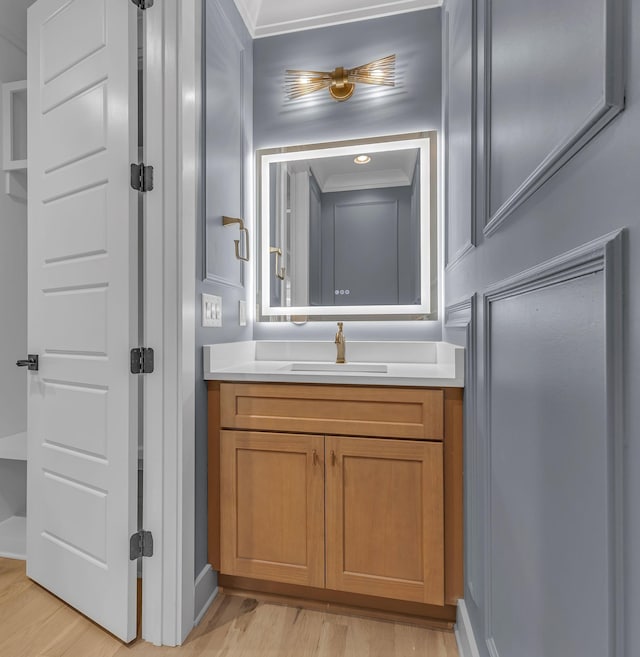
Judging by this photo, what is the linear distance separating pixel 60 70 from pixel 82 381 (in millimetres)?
1156

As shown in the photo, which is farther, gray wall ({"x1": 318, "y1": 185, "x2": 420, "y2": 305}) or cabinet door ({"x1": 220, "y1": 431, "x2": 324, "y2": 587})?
gray wall ({"x1": 318, "y1": 185, "x2": 420, "y2": 305})

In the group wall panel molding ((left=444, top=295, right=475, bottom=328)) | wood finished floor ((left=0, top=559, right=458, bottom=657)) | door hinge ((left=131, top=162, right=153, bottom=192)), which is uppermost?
door hinge ((left=131, top=162, right=153, bottom=192))

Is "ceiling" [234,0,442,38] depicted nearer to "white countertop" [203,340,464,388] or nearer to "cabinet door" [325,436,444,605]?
"white countertop" [203,340,464,388]

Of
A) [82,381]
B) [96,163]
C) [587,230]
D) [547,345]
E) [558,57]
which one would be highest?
[96,163]

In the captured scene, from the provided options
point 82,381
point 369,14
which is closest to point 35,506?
point 82,381

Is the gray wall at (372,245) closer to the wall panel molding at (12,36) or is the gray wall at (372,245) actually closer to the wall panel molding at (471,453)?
the wall panel molding at (471,453)

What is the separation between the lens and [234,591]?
159 cm

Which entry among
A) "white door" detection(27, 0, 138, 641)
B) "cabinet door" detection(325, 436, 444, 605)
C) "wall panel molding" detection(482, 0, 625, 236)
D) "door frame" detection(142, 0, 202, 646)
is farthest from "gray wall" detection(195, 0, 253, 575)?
"wall panel molding" detection(482, 0, 625, 236)

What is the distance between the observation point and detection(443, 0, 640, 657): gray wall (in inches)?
16.4

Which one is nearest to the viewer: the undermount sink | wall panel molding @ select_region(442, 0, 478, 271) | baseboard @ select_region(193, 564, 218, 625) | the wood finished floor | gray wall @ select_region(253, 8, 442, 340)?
wall panel molding @ select_region(442, 0, 478, 271)

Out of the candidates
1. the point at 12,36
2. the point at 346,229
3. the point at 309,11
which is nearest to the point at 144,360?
the point at 346,229

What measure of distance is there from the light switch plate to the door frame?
17cm

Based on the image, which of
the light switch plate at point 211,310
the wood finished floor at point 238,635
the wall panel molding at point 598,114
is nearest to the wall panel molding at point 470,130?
the wall panel molding at point 598,114

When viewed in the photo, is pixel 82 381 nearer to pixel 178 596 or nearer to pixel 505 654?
pixel 178 596
